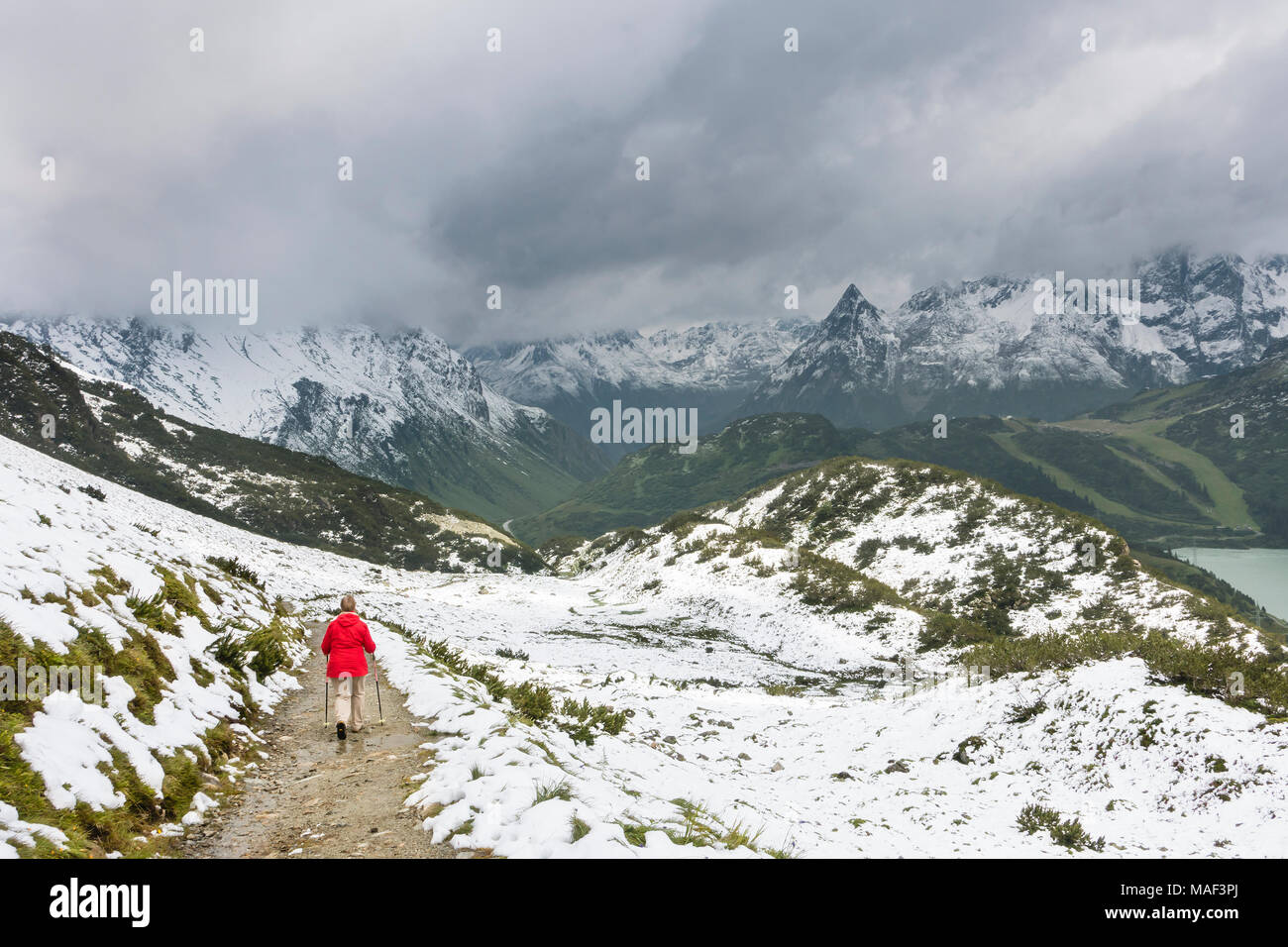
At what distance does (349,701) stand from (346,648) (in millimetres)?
1037

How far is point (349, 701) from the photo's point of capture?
11906 mm

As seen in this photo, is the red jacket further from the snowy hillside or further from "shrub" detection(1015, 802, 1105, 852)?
"shrub" detection(1015, 802, 1105, 852)

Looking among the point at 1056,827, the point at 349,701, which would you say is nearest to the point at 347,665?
the point at 349,701

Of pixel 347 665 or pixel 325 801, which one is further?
pixel 347 665

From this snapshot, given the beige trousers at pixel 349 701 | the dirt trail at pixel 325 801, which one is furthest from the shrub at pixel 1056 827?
the beige trousers at pixel 349 701

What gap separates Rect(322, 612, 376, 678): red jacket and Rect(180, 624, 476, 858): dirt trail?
1266 millimetres

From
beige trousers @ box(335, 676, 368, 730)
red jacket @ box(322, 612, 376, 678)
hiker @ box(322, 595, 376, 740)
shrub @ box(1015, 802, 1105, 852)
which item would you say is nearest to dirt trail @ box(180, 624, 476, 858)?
beige trousers @ box(335, 676, 368, 730)

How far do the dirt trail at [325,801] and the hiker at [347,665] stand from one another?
435mm

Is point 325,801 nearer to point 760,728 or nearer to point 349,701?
point 349,701

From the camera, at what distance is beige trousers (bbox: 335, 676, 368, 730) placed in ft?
38.2

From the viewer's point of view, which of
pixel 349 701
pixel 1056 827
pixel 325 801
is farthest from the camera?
pixel 1056 827
